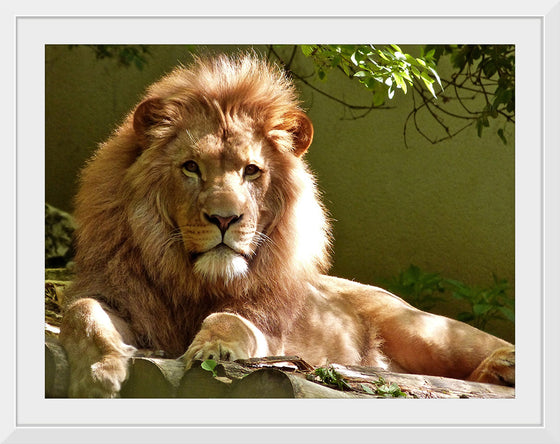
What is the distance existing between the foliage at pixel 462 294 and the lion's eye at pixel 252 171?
2.15m

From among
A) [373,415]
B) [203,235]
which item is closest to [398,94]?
[203,235]

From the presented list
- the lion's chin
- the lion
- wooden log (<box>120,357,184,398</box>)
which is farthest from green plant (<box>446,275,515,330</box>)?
wooden log (<box>120,357,184,398</box>)

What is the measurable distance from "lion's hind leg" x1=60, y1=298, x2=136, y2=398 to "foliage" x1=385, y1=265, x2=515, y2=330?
253cm

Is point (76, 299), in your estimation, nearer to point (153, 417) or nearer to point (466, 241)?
point (153, 417)

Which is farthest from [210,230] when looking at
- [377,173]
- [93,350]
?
[377,173]

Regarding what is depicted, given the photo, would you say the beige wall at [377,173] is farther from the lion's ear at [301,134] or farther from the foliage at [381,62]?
the lion's ear at [301,134]

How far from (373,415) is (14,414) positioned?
1.26m

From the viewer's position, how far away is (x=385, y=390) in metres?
3.59

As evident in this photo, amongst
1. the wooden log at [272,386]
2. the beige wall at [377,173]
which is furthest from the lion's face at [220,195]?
the beige wall at [377,173]

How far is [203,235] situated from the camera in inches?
153

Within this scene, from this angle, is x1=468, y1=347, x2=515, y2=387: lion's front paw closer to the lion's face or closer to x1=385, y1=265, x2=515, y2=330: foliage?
the lion's face

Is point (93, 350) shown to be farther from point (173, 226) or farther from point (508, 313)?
point (508, 313)

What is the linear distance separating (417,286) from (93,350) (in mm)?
2797

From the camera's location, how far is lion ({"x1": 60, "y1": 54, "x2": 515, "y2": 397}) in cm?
389
